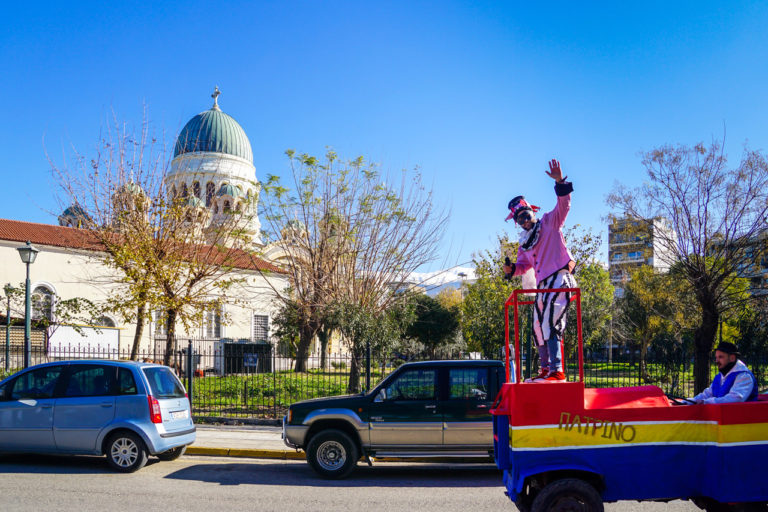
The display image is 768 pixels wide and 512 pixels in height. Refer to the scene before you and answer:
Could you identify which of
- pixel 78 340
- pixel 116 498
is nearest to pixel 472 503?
pixel 116 498

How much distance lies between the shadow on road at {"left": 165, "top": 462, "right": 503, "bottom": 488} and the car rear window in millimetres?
1170

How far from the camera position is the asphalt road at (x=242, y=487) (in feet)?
23.2

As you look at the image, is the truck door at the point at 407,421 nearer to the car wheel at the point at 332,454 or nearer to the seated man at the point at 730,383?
the car wheel at the point at 332,454

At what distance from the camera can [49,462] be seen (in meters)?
9.58

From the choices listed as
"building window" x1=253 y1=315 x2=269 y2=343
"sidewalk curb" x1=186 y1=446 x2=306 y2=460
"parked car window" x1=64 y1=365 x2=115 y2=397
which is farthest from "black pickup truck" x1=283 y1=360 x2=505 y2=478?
"building window" x1=253 y1=315 x2=269 y2=343

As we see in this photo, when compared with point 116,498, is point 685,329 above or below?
above

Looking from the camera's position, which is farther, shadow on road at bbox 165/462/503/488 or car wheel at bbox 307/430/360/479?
car wheel at bbox 307/430/360/479

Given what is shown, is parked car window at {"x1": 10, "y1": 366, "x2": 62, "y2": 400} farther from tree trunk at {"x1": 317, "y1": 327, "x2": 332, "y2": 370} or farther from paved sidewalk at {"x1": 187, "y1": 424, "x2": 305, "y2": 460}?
tree trunk at {"x1": 317, "y1": 327, "x2": 332, "y2": 370}

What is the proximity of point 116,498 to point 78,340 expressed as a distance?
22.4 m

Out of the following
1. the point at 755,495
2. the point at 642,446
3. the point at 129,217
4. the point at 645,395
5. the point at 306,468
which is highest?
the point at 129,217

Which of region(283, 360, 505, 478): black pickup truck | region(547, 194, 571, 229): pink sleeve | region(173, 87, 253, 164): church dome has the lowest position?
region(283, 360, 505, 478): black pickup truck

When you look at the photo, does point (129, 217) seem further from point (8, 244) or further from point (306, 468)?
point (8, 244)

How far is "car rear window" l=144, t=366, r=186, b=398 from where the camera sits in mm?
9180

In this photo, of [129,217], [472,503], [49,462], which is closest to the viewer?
[472,503]
